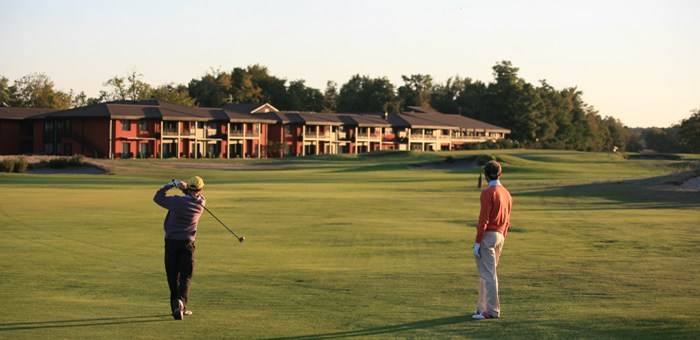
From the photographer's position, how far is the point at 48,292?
15875 millimetres

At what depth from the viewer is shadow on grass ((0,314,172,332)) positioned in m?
12.7

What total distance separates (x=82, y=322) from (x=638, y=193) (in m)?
38.4

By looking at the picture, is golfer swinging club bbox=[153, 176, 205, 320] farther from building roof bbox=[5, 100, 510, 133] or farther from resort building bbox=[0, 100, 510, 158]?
resort building bbox=[0, 100, 510, 158]

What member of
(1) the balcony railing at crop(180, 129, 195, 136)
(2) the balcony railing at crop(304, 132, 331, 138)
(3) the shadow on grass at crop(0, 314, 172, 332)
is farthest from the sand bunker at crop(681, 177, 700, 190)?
(2) the balcony railing at crop(304, 132, 331, 138)

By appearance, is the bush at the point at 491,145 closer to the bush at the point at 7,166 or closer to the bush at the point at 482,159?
the bush at the point at 482,159

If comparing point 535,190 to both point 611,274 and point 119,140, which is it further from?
point 119,140

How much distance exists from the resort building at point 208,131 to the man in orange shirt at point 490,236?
10058 cm

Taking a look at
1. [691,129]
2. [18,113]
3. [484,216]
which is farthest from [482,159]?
[484,216]

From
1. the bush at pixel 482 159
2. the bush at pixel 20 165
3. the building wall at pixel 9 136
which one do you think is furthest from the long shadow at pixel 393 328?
the building wall at pixel 9 136

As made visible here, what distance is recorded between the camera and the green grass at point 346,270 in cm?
1334

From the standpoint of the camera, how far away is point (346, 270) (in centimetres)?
1966

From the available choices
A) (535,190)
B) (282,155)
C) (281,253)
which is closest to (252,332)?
(281,253)

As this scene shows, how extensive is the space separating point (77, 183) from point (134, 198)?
15.9m

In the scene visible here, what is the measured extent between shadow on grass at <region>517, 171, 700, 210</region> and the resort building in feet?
232
